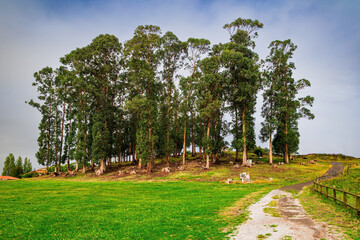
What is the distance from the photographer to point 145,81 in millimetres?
49094

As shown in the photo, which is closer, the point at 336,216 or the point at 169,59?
the point at 336,216

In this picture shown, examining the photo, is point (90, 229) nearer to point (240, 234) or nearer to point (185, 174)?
point (240, 234)

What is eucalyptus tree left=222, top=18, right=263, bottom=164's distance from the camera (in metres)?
44.6

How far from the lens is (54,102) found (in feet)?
203

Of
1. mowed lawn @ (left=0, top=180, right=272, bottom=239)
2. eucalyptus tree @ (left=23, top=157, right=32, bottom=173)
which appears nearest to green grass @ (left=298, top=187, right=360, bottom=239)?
mowed lawn @ (left=0, top=180, right=272, bottom=239)

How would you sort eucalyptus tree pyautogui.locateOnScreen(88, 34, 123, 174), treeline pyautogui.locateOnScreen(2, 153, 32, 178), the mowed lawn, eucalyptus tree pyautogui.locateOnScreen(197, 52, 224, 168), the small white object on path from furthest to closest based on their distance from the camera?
treeline pyautogui.locateOnScreen(2, 153, 32, 178) < eucalyptus tree pyautogui.locateOnScreen(88, 34, 123, 174) < eucalyptus tree pyautogui.locateOnScreen(197, 52, 224, 168) < the mowed lawn < the small white object on path

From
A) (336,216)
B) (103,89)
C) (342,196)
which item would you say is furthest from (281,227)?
(103,89)

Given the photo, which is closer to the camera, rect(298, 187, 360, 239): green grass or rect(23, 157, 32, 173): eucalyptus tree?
rect(298, 187, 360, 239): green grass

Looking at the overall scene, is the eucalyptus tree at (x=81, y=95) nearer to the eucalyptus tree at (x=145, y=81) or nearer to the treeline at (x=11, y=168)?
the eucalyptus tree at (x=145, y=81)

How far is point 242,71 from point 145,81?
21.8m

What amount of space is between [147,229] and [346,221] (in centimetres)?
1114

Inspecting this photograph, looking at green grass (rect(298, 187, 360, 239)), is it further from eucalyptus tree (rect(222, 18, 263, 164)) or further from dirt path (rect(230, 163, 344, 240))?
eucalyptus tree (rect(222, 18, 263, 164))

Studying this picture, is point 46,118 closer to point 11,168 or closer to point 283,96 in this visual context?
point 11,168

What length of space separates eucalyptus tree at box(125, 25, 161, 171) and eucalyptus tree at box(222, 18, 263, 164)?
16.8 m
